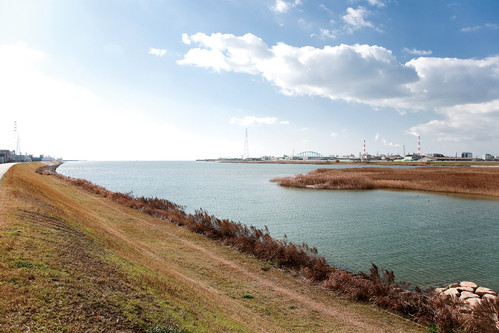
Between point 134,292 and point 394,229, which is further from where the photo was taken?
point 394,229

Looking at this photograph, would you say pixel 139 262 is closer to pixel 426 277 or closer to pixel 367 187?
pixel 426 277

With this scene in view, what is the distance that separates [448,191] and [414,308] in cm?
4511

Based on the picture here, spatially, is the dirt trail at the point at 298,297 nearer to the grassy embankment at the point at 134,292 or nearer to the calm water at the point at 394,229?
the grassy embankment at the point at 134,292

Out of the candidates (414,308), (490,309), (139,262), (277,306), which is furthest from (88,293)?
(490,309)

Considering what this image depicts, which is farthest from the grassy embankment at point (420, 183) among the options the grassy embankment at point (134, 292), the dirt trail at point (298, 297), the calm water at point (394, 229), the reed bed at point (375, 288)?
the grassy embankment at point (134, 292)

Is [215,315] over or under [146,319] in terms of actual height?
under

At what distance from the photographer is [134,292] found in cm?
719

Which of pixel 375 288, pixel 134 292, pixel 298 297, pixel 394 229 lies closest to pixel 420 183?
A: pixel 394 229

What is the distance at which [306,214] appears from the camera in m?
30.4

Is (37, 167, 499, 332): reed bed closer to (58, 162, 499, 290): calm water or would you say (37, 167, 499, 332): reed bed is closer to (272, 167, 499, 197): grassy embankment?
(58, 162, 499, 290): calm water

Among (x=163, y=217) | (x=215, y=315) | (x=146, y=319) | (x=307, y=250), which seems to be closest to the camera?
(x=146, y=319)

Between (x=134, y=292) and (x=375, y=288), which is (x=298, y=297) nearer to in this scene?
(x=375, y=288)

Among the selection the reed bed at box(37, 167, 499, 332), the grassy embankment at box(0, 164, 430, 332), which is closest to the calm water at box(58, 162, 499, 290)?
the reed bed at box(37, 167, 499, 332)

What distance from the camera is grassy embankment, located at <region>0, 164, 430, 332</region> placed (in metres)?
5.54
